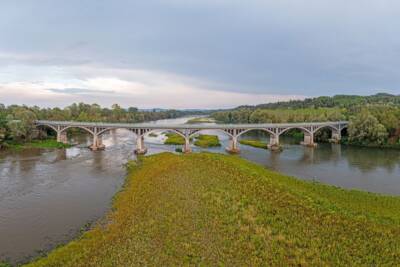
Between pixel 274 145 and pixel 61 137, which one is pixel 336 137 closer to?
pixel 274 145

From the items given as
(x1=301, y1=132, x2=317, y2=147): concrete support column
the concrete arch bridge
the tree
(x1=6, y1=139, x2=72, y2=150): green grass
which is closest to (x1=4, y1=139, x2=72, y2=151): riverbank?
(x1=6, y1=139, x2=72, y2=150): green grass

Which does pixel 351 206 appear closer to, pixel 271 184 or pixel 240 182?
pixel 271 184

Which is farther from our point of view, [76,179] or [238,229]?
[76,179]

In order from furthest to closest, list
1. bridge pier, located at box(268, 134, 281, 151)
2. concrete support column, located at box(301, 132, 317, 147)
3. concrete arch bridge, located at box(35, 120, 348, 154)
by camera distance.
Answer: concrete support column, located at box(301, 132, 317, 147)
bridge pier, located at box(268, 134, 281, 151)
concrete arch bridge, located at box(35, 120, 348, 154)

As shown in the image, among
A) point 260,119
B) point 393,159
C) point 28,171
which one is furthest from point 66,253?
point 260,119

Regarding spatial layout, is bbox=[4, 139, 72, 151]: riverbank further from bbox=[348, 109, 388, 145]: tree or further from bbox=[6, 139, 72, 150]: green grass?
bbox=[348, 109, 388, 145]: tree

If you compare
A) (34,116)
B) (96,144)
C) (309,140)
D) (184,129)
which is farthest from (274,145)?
(34,116)
